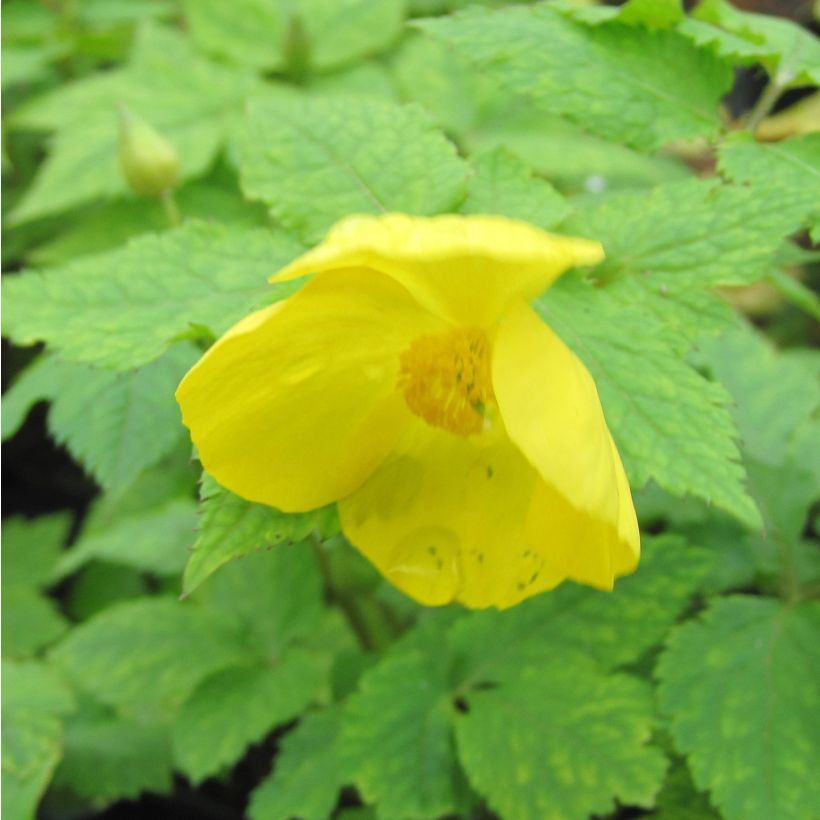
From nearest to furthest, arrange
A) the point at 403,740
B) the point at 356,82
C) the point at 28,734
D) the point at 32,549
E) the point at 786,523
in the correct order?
the point at 403,740, the point at 28,734, the point at 786,523, the point at 32,549, the point at 356,82

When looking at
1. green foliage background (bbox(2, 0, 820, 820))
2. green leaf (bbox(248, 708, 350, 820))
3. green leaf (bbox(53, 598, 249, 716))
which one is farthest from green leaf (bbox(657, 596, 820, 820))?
green leaf (bbox(53, 598, 249, 716))

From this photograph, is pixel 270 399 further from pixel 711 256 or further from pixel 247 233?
pixel 711 256

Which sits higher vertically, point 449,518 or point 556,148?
point 449,518

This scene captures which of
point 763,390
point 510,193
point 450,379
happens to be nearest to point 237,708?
point 450,379

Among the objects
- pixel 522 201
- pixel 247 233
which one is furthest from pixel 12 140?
pixel 522 201

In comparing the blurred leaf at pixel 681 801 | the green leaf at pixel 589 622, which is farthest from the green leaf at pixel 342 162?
the blurred leaf at pixel 681 801

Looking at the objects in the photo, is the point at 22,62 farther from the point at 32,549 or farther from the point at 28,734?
the point at 28,734

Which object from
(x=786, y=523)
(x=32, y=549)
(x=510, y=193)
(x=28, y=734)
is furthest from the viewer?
(x=32, y=549)

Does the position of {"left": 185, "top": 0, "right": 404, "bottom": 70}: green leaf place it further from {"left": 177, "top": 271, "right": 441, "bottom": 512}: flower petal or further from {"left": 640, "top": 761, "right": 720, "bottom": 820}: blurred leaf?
{"left": 640, "top": 761, "right": 720, "bottom": 820}: blurred leaf
